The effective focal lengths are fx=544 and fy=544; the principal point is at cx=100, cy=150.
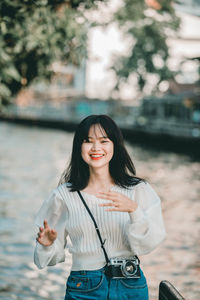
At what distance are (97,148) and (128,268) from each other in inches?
23.0

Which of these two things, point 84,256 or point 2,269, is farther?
point 2,269

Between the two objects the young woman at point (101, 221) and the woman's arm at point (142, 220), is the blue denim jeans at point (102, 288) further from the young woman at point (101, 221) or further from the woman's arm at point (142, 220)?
the woman's arm at point (142, 220)

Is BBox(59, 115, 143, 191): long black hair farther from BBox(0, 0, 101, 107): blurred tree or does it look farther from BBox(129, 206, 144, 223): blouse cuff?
BBox(0, 0, 101, 107): blurred tree

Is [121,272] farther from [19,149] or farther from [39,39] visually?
[19,149]

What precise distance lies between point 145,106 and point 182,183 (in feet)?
80.5

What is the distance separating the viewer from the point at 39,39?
225 inches

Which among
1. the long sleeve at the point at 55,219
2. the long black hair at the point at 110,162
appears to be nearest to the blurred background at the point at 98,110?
the long sleeve at the point at 55,219

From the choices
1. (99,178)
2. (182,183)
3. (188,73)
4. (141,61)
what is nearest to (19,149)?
(182,183)

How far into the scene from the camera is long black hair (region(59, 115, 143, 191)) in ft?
8.68

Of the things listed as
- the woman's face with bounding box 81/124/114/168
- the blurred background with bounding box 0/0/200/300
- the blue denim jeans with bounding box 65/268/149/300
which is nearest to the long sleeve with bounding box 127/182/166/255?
the blue denim jeans with bounding box 65/268/149/300

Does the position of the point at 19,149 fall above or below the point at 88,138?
below

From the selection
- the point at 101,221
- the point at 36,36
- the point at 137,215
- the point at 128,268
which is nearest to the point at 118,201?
the point at 137,215

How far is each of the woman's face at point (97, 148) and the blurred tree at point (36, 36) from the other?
7.27ft

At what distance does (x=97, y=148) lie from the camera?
263 cm
